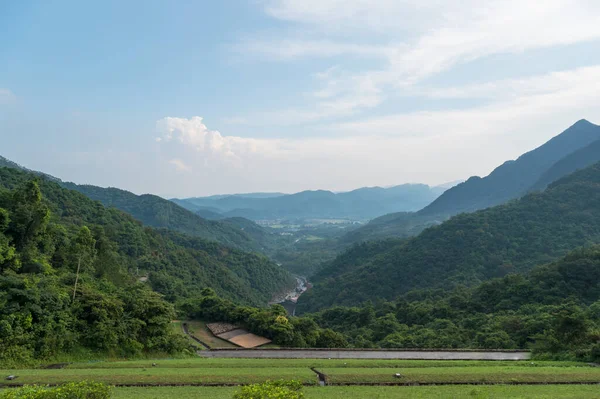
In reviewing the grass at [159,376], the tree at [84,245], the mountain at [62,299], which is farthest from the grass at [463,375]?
the tree at [84,245]

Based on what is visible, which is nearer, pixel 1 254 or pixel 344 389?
pixel 344 389

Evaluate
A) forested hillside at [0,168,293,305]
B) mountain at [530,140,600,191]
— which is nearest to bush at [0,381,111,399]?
forested hillside at [0,168,293,305]

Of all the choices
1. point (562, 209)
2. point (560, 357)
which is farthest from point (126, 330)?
point (562, 209)

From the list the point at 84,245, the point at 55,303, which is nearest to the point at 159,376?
the point at 55,303

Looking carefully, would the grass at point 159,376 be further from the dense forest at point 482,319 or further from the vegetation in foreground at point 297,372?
the dense forest at point 482,319

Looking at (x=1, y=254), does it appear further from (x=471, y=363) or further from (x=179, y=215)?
(x=179, y=215)

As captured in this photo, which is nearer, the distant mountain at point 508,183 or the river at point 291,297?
the river at point 291,297
